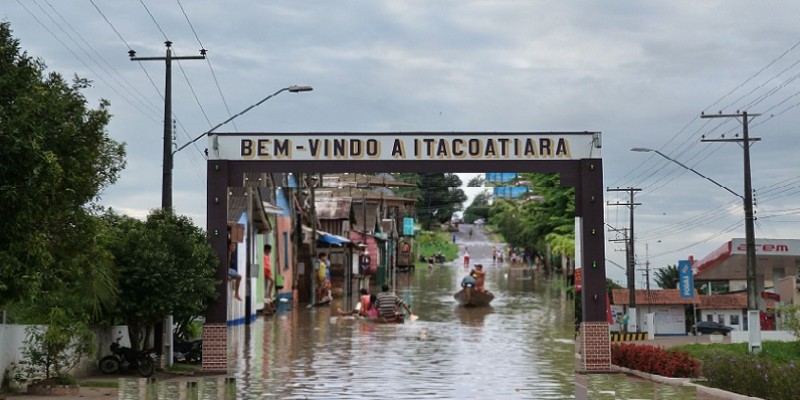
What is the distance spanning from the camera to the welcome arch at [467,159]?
24938 millimetres

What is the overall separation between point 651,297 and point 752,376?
48.8 m

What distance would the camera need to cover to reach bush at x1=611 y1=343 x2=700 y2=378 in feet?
81.3

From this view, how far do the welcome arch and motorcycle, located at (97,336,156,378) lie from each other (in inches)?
85.7

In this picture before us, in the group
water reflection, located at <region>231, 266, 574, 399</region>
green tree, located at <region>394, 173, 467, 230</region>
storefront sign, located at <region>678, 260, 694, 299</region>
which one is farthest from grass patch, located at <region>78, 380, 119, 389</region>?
storefront sign, located at <region>678, 260, 694, 299</region>

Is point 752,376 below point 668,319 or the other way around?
below

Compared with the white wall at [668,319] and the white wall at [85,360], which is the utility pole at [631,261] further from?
the white wall at [85,360]

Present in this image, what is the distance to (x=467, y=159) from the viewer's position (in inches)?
984

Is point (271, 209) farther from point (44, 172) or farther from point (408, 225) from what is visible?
point (44, 172)

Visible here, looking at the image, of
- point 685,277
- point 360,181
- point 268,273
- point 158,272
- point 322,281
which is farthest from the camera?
point 685,277

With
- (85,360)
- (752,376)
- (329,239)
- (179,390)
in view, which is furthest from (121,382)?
(329,239)

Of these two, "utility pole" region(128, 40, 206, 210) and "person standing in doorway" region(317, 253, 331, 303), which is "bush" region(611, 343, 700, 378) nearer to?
"utility pole" region(128, 40, 206, 210)

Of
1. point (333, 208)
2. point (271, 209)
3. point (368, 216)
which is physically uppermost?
point (368, 216)

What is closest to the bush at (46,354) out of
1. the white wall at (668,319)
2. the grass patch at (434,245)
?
the white wall at (668,319)

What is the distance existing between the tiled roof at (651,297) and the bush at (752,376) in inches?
1770
